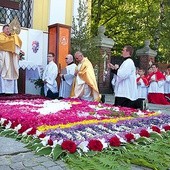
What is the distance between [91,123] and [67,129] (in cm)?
76

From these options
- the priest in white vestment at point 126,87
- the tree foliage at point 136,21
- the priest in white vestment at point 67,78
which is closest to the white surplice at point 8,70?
the priest in white vestment at point 67,78

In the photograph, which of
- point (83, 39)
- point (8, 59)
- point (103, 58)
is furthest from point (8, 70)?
point (103, 58)

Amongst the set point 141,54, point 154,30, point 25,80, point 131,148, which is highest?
point 154,30

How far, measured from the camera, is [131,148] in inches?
185

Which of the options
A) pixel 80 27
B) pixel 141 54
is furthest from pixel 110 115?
pixel 141 54

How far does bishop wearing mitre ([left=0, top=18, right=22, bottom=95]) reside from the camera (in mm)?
10570

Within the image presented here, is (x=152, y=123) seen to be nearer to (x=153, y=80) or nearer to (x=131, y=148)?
(x=131, y=148)

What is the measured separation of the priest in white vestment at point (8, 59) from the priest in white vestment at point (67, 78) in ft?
5.05

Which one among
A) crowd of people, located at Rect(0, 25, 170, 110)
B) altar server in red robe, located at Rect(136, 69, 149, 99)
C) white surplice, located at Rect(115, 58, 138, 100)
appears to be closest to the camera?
white surplice, located at Rect(115, 58, 138, 100)

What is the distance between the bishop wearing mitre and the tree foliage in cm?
1397

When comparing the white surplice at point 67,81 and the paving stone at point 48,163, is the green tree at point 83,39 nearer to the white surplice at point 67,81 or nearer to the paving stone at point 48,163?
the white surplice at point 67,81

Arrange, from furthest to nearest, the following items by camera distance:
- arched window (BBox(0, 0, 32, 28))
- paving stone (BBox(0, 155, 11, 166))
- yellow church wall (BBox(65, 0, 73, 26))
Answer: yellow church wall (BBox(65, 0, 73, 26)) → arched window (BBox(0, 0, 32, 28)) → paving stone (BBox(0, 155, 11, 166))

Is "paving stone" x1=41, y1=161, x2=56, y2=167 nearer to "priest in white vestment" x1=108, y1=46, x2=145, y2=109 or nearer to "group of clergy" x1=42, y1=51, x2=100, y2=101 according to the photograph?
"priest in white vestment" x1=108, y1=46, x2=145, y2=109

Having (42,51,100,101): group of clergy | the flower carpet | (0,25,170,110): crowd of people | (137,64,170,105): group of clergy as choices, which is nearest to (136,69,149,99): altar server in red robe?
(137,64,170,105): group of clergy
